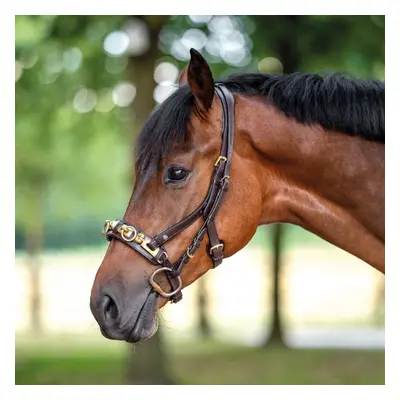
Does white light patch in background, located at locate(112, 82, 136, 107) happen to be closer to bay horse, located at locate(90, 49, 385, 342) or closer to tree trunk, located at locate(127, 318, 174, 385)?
tree trunk, located at locate(127, 318, 174, 385)

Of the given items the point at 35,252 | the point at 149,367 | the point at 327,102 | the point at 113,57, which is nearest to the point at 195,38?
the point at 113,57

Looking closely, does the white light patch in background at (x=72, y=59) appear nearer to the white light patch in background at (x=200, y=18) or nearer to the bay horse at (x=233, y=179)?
the white light patch in background at (x=200, y=18)

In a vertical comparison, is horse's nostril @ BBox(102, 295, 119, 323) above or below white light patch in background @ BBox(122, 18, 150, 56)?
below

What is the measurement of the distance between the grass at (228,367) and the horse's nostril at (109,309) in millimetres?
6243

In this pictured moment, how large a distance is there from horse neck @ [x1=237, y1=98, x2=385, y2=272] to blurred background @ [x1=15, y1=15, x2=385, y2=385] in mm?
916

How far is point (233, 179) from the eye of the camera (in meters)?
2.89

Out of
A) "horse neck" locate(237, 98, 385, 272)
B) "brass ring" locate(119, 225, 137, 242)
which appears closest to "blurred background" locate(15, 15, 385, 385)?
"brass ring" locate(119, 225, 137, 242)

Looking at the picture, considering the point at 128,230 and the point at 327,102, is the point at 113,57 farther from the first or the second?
the point at 128,230

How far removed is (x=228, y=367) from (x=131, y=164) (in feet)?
14.1

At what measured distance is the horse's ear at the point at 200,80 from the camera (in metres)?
2.69

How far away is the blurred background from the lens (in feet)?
27.7
